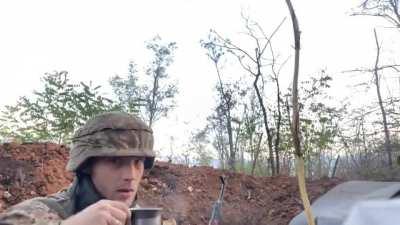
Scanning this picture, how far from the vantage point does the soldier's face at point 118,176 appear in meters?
1.93

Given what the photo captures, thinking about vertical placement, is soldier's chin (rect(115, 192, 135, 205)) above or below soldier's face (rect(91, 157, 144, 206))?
below

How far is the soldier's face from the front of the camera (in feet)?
6.34

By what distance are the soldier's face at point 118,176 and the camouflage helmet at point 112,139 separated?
4 centimetres

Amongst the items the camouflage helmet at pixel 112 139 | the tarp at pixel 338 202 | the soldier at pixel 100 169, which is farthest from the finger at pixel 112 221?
the tarp at pixel 338 202

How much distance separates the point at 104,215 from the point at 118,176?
23.0 inches

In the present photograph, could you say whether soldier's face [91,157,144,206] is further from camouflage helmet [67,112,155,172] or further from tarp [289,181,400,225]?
tarp [289,181,400,225]

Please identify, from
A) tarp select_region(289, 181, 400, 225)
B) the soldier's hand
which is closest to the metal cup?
the soldier's hand

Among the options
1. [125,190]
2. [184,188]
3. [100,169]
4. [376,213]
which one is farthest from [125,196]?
[184,188]

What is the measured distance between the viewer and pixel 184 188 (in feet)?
28.6

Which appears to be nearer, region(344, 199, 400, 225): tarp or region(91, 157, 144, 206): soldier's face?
region(344, 199, 400, 225): tarp

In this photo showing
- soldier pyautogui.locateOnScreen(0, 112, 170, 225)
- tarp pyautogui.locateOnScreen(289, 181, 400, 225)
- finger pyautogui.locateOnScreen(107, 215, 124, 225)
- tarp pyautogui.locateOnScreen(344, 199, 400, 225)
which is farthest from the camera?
tarp pyautogui.locateOnScreen(289, 181, 400, 225)

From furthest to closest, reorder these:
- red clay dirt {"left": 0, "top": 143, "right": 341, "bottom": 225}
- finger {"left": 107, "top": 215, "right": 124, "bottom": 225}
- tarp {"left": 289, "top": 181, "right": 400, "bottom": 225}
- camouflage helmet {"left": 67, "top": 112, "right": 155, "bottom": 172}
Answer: red clay dirt {"left": 0, "top": 143, "right": 341, "bottom": 225}, tarp {"left": 289, "top": 181, "right": 400, "bottom": 225}, camouflage helmet {"left": 67, "top": 112, "right": 155, "bottom": 172}, finger {"left": 107, "top": 215, "right": 124, "bottom": 225}

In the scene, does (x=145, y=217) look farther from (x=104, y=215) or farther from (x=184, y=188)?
(x=184, y=188)

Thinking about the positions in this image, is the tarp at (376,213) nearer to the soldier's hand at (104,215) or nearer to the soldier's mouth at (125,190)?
the soldier's hand at (104,215)
